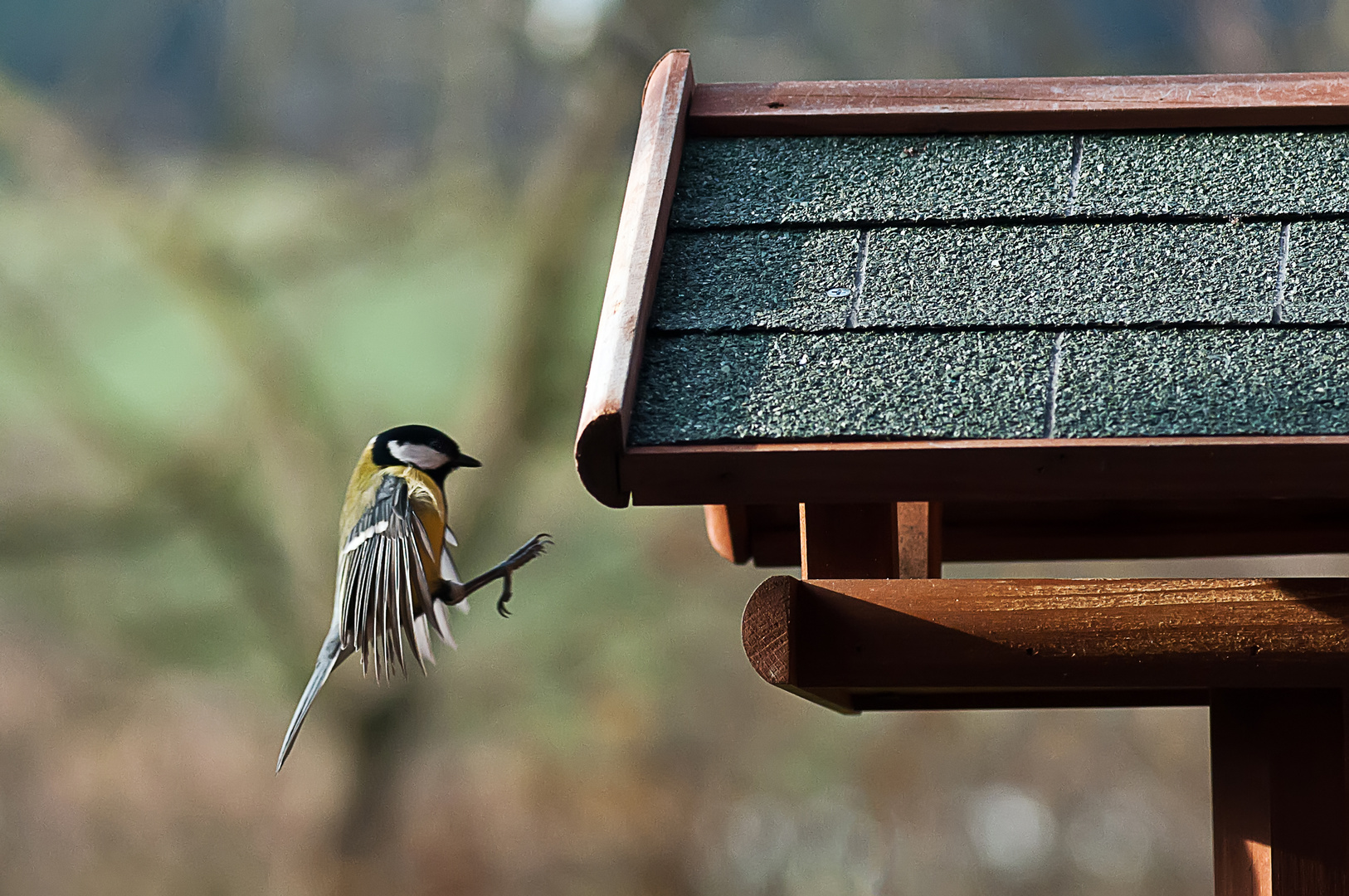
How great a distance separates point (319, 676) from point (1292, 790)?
102cm

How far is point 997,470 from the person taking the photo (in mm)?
787

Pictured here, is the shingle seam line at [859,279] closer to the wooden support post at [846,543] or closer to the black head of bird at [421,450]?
the wooden support post at [846,543]

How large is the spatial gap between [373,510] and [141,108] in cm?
440

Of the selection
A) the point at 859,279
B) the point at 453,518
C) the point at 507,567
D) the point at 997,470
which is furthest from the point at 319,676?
the point at 453,518

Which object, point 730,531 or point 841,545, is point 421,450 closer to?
point 730,531

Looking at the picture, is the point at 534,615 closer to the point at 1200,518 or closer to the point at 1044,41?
the point at 1044,41

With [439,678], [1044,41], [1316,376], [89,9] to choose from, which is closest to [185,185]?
[89,9]

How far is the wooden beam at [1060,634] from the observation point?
0.97 metres

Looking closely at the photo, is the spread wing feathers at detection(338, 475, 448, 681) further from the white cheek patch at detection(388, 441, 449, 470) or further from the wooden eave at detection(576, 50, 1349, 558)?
the wooden eave at detection(576, 50, 1349, 558)

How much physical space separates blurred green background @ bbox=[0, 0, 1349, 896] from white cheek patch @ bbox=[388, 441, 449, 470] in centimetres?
306

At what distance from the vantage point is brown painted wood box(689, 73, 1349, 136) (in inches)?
42.8

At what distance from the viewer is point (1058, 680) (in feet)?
3.20

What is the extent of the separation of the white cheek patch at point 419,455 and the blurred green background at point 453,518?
3056 mm

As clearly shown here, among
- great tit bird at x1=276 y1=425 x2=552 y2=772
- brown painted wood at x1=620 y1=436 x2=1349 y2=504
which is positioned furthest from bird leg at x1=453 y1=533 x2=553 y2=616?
brown painted wood at x1=620 y1=436 x2=1349 y2=504
